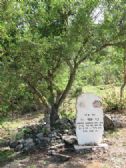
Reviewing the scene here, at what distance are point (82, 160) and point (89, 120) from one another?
39.7 inches

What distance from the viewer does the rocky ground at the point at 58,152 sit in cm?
772

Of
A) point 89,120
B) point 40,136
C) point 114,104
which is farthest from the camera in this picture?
point 114,104

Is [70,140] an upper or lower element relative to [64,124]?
lower

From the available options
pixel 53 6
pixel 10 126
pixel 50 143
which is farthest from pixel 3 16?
pixel 10 126

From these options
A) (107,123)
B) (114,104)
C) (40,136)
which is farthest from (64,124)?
(114,104)

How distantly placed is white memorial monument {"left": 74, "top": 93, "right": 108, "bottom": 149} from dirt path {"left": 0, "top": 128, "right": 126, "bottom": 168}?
0.34m

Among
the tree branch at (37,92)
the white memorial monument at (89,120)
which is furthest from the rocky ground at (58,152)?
the tree branch at (37,92)

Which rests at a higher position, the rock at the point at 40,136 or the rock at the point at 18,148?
the rock at the point at 40,136

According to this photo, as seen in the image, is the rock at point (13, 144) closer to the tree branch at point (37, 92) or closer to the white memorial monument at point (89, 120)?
the tree branch at point (37, 92)

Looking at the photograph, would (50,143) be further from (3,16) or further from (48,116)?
(3,16)

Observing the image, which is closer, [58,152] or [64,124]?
[58,152]

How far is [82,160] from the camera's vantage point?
7.84 m

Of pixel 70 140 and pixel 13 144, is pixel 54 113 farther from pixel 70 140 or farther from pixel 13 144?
pixel 70 140

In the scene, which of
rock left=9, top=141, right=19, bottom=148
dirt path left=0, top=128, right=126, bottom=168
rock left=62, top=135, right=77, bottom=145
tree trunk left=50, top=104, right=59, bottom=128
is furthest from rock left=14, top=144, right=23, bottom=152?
tree trunk left=50, top=104, right=59, bottom=128
